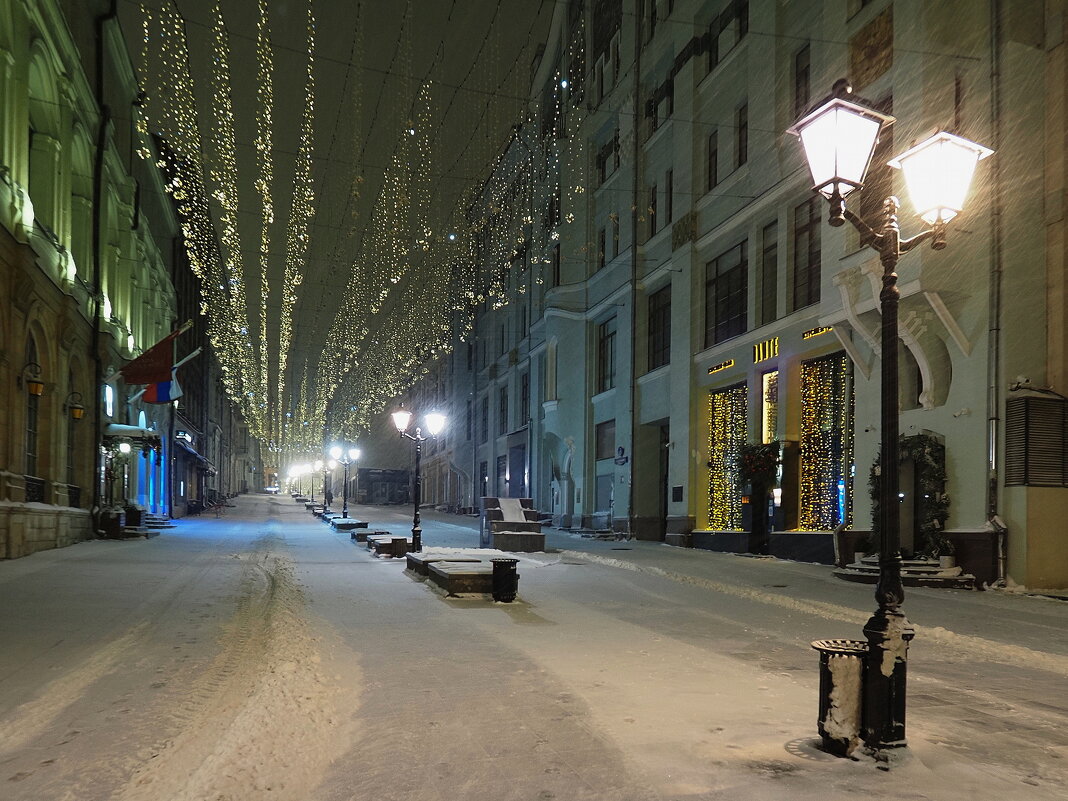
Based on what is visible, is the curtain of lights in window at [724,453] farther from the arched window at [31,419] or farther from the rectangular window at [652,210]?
the arched window at [31,419]

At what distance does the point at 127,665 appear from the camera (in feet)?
23.5

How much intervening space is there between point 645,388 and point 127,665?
23.9 metres

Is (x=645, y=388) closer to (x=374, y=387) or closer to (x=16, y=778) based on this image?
(x=16, y=778)

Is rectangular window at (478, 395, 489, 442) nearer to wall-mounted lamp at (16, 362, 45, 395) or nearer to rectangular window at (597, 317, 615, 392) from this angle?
rectangular window at (597, 317, 615, 392)

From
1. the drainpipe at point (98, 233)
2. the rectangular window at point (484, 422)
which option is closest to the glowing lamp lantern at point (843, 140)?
the drainpipe at point (98, 233)

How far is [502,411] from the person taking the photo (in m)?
51.3

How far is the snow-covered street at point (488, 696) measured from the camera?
438cm

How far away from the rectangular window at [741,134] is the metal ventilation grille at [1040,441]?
40.2ft

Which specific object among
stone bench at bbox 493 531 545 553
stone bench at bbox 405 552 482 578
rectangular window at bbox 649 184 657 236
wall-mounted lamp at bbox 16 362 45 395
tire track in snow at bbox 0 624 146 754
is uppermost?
rectangular window at bbox 649 184 657 236

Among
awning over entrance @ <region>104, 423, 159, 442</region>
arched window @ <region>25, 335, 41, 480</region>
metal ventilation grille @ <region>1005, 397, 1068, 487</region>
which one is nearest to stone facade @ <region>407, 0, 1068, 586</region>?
metal ventilation grille @ <region>1005, 397, 1068, 487</region>

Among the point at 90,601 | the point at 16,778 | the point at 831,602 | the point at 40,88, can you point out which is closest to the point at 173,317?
the point at 40,88

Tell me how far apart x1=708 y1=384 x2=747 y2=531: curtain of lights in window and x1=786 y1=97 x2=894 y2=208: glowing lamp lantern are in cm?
1779

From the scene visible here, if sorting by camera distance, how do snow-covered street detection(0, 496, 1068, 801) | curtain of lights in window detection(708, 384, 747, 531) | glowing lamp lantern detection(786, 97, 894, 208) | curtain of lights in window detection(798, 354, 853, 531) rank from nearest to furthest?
snow-covered street detection(0, 496, 1068, 801), glowing lamp lantern detection(786, 97, 894, 208), curtain of lights in window detection(798, 354, 853, 531), curtain of lights in window detection(708, 384, 747, 531)

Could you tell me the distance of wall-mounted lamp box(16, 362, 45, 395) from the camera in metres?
18.5
